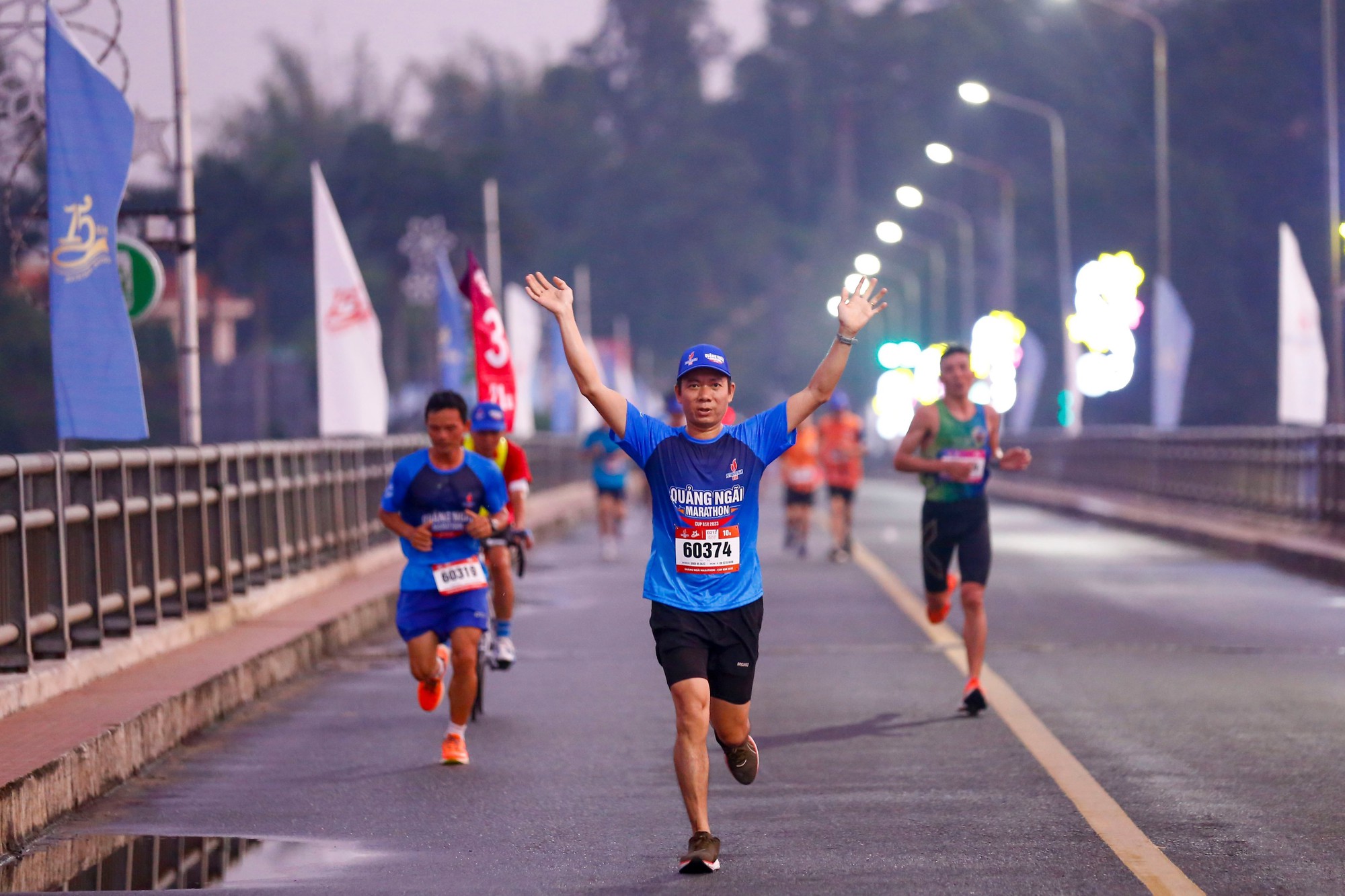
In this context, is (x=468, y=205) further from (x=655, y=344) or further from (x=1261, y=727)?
(x=1261, y=727)

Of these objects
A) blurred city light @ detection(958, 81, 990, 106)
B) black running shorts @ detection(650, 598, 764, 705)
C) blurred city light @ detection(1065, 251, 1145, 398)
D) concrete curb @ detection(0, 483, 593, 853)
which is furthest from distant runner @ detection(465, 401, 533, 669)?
blurred city light @ detection(1065, 251, 1145, 398)

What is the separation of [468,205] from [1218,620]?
236 ft

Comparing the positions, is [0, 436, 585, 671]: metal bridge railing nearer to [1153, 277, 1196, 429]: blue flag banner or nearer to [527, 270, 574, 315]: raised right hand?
[527, 270, 574, 315]: raised right hand

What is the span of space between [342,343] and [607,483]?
4.60 m

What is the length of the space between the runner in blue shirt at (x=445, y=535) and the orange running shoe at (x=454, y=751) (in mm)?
153

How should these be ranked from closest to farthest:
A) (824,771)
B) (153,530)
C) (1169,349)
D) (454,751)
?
1. (824,771)
2. (454,751)
3. (153,530)
4. (1169,349)

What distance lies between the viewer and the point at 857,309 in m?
7.03

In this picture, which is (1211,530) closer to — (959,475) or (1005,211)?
(959,475)

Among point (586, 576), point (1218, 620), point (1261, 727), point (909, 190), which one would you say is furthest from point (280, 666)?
point (909, 190)

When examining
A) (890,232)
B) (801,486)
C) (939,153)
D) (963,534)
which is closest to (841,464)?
(801,486)

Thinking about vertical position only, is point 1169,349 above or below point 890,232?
below

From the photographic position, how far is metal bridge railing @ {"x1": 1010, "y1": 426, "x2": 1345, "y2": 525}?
73.8 feet

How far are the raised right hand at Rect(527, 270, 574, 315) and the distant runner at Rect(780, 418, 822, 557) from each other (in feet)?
52.2

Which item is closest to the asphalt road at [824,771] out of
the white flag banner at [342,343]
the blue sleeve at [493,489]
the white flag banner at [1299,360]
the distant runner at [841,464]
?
the blue sleeve at [493,489]
